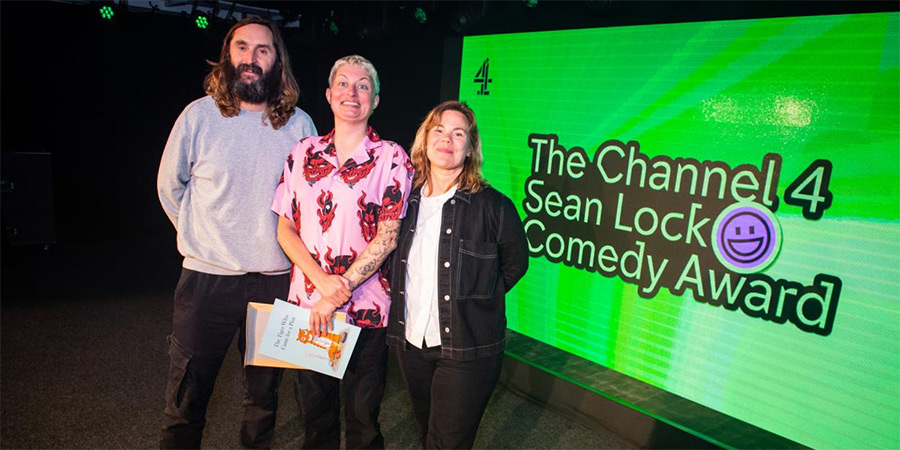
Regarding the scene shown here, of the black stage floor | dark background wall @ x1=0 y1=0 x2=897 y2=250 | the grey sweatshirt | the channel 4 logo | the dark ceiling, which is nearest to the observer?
the grey sweatshirt

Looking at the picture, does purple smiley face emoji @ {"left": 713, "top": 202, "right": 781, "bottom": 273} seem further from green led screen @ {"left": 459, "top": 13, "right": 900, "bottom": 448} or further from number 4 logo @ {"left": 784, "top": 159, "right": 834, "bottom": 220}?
number 4 logo @ {"left": 784, "top": 159, "right": 834, "bottom": 220}

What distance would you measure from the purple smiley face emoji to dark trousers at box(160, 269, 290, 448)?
6.18 ft

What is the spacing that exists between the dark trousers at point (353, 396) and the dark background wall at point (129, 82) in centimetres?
283

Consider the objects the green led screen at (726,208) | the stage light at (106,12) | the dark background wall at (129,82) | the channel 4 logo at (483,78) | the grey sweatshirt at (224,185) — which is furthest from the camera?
the stage light at (106,12)

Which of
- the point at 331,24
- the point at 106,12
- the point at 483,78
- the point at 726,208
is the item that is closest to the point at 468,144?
the point at 726,208

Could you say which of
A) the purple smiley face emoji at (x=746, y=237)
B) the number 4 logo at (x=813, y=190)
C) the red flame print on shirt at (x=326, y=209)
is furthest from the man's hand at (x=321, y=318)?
the number 4 logo at (x=813, y=190)

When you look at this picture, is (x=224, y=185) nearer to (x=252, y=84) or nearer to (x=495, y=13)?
(x=252, y=84)

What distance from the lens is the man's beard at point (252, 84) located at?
6.43 ft

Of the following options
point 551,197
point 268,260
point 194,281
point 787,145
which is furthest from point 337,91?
point 787,145

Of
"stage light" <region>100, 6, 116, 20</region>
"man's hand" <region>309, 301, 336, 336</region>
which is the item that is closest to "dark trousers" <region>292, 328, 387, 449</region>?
"man's hand" <region>309, 301, 336, 336</region>

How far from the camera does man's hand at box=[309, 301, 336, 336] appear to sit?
1.85 m

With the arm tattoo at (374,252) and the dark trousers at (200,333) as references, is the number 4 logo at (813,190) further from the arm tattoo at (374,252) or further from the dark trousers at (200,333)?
the dark trousers at (200,333)

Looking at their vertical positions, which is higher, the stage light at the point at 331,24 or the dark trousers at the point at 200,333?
the stage light at the point at 331,24

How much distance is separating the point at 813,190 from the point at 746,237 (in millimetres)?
319
